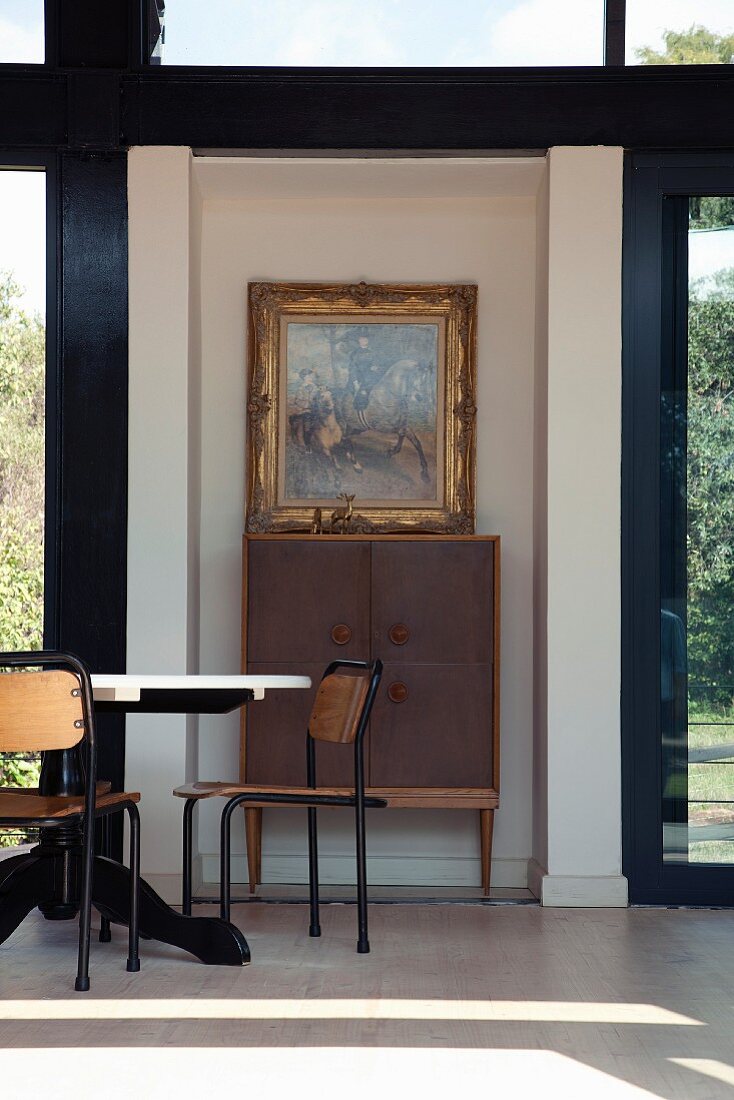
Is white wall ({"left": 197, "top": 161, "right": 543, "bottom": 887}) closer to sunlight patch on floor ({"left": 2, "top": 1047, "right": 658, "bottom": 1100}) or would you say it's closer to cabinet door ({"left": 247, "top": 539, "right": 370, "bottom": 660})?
cabinet door ({"left": 247, "top": 539, "right": 370, "bottom": 660})

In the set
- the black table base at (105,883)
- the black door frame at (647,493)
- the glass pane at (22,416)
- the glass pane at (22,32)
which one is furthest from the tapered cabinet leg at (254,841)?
the glass pane at (22,32)

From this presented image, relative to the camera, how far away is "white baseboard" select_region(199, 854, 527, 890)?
5445 millimetres

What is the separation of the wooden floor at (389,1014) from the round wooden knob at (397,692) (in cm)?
95

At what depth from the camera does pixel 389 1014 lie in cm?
329

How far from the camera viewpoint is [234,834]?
18.1 ft

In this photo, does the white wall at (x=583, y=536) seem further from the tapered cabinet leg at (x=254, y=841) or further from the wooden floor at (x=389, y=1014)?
the tapered cabinet leg at (x=254, y=841)

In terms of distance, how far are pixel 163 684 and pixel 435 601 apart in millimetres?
1823

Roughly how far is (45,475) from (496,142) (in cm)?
236

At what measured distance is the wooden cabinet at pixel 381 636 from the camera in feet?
16.9

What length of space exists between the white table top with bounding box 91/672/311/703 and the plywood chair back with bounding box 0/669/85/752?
0.58ft

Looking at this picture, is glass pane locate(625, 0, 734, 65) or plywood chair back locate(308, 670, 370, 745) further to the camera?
glass pane locate(625, 0, 734, 65)

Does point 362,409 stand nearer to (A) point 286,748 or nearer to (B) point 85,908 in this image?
(A) point 286,748

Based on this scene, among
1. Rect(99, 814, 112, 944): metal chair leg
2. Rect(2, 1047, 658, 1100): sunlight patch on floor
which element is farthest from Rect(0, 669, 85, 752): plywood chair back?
Rect(99, 814, 112, 944): metal chair leg

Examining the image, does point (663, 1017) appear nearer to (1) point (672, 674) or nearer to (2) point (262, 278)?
(1) point (672, 674)
